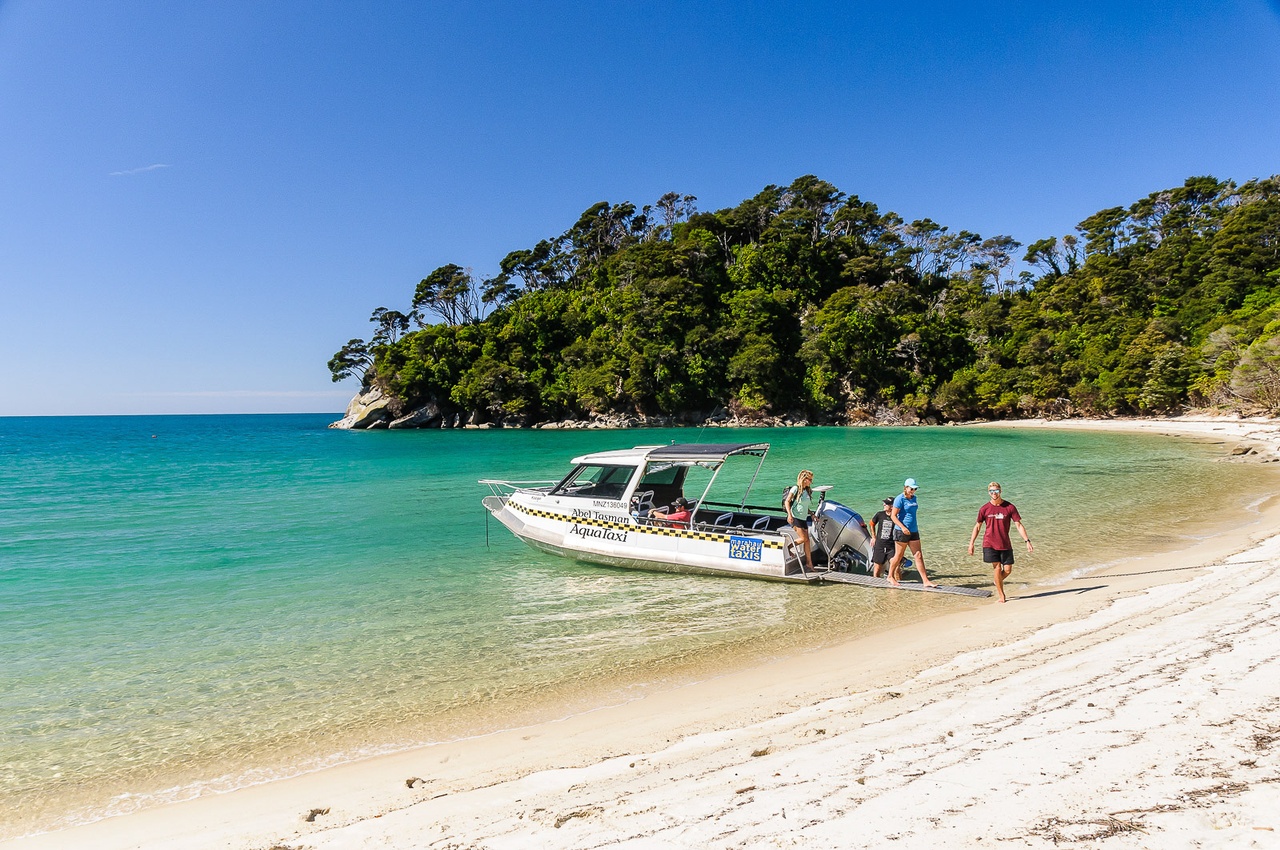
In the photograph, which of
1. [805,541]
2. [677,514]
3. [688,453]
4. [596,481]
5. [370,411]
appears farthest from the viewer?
[370,411]

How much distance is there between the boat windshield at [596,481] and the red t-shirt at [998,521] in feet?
20.9

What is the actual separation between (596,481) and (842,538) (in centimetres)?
520

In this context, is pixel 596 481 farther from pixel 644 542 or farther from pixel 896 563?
pixel 896 563

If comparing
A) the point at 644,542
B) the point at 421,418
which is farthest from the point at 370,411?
the point at 644,542

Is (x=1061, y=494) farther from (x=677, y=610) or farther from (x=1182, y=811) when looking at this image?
(x=1182, y=811)

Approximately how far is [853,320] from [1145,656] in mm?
71020

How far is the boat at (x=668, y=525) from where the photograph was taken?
1133 cm

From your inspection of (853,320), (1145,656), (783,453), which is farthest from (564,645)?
(853,320)

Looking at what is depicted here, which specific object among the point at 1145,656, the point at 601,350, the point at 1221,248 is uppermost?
the point at 1221,248

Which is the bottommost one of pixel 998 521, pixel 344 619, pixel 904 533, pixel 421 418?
pixel 344 619

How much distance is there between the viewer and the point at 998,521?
9133 millimetres

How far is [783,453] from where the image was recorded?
39.7 meters

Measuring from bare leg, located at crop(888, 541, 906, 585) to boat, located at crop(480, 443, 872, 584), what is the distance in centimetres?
52

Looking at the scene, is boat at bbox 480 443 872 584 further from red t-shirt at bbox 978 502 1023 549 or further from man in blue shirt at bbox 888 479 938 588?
red t-shirt at bbox 978 502 1023 549
